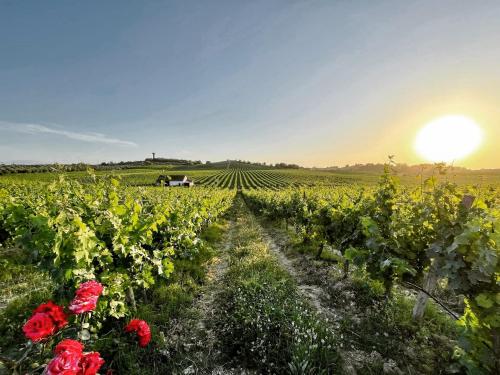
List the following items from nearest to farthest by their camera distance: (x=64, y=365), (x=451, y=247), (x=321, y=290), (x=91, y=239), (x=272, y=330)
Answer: (x=64, y=365) → (x=451, y=247) → (x=91, y=239) → (x=272, y=330) → (x=321, y=290)

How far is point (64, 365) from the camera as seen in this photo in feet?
5.91

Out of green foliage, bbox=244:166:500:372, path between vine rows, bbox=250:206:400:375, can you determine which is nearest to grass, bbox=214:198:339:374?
path between vine rows, bbox=250:206:400:375

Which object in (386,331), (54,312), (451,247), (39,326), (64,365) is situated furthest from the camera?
(386,331)

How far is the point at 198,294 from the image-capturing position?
271 inches

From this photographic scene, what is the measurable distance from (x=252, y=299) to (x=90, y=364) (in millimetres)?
4241

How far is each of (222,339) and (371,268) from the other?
143 inches

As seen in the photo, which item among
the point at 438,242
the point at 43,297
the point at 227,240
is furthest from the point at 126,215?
the point at 227,240

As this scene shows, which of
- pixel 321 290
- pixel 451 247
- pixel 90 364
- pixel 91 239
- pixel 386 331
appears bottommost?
pixel 321 290

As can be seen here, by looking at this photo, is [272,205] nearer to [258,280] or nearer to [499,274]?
[258,280]

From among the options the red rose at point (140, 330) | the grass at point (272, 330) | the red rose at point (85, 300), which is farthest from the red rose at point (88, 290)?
the grass at point (272, 330)

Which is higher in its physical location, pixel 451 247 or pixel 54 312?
pixel 451 247

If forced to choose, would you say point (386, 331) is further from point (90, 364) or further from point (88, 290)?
point (88, 290)

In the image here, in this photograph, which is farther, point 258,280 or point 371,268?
point 258,280

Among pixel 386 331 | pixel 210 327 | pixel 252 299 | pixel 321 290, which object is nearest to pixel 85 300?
pixel 210 327
